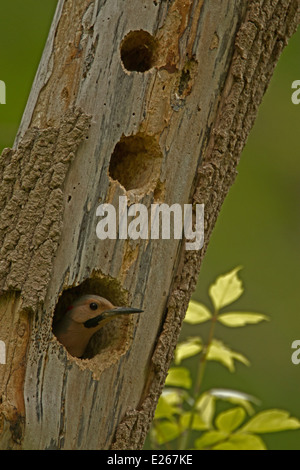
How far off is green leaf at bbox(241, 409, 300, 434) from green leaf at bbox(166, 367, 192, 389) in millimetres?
422

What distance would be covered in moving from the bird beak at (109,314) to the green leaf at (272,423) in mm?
821

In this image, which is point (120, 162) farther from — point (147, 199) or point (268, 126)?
point (268, 126)

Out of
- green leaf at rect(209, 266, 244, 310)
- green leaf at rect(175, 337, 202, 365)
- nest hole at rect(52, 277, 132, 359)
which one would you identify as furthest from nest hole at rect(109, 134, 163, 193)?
green leaf at rect(175, 337, 202, 365)

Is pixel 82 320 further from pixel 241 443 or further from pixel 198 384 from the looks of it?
pixel 241 443

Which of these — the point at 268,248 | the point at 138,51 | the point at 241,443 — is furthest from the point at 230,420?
the point at 268,248

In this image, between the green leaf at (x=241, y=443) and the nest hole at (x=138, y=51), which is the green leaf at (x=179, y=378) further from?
the nest hole at (x=138, y=51)

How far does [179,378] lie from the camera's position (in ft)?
12.6

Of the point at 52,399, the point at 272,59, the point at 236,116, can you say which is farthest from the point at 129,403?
the point at 272,59

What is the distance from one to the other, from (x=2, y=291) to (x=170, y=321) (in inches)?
28.9

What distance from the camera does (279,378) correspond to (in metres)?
7.64

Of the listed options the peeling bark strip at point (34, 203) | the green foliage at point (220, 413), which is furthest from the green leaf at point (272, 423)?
the peeling bark strip at point (34, 203)

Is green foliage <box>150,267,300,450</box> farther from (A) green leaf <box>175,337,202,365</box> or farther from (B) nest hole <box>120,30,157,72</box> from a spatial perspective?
(B) nest hole <box>120,30,157,72</box>

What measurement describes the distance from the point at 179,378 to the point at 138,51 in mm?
1632

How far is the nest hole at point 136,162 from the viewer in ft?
10.8
